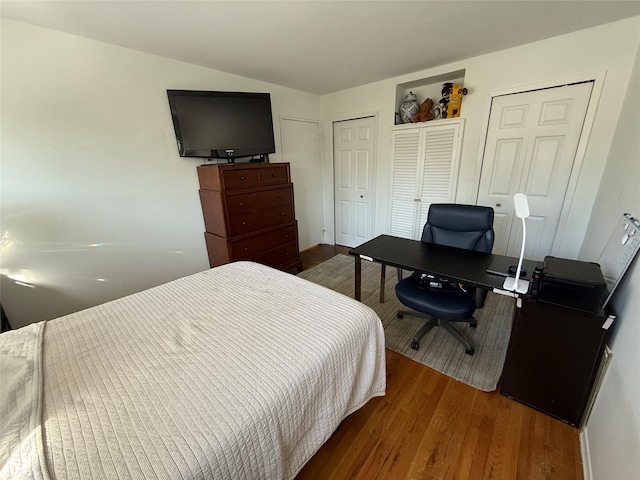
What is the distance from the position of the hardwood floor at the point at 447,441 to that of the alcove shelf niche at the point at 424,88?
310 centimetres

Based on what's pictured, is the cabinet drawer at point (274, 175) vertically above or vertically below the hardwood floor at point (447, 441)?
above

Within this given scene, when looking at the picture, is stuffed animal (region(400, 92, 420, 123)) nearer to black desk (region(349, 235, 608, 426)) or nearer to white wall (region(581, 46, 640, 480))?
white wall (region(581, 46, 640, 480))

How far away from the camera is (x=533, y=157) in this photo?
8.14ft

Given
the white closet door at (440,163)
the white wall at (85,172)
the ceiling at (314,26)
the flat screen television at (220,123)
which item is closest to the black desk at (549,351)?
the white closet door at (440,163)

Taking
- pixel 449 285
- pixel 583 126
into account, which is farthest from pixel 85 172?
pixel 583 126

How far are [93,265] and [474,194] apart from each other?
12.8ft

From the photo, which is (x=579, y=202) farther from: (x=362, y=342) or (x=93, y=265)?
(x=93, y=265)

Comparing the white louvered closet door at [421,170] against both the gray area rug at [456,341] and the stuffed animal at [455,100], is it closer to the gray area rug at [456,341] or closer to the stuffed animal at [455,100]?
the stuffed animal at [455,100]

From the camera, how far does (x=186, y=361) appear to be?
95 centimetres

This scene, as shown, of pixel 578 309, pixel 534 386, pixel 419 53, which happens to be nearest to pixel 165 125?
pixel 419 53

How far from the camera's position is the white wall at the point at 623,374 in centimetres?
90

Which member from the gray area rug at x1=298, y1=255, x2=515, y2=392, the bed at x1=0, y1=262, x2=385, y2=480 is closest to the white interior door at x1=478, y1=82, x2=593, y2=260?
the gray area rug at x1=298, y1=255, x2=515, y2=392

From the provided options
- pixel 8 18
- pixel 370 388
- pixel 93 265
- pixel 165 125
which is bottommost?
pixel 370 388

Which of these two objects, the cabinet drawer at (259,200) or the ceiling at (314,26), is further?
the cabinet drawer at (259,200)
